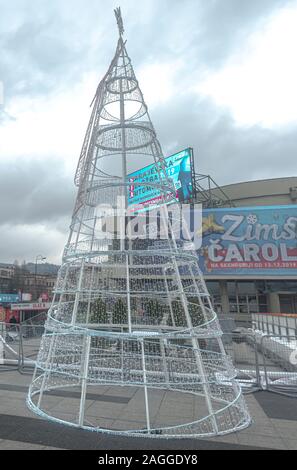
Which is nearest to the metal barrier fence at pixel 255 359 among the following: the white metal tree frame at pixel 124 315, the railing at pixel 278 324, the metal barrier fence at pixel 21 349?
the metal barrier fence at pixel 21 349

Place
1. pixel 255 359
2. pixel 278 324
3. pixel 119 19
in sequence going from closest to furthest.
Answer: pixel 119 19 → pixel 255 359 → pixel 278 324

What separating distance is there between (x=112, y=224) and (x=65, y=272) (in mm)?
1414

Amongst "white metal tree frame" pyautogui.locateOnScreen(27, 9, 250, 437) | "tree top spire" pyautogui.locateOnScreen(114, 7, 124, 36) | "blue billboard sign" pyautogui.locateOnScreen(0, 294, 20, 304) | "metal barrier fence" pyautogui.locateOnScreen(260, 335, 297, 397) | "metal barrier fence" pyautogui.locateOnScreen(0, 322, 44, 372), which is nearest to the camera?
"white metal tree frame" pyautogui.locateOnScreen(27, 9, 250, 437)

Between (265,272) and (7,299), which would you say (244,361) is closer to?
(265,272)

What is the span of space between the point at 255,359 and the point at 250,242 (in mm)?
19150

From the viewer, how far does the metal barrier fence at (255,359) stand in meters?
7.54

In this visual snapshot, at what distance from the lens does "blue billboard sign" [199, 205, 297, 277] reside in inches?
998

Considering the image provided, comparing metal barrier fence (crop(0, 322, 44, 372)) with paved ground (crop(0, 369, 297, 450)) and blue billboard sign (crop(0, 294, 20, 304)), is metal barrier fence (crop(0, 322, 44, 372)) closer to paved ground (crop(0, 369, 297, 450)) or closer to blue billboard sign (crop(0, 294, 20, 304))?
paved ground (crop(0, 369, 297, 450))

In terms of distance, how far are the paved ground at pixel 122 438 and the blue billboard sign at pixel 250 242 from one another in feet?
66.3

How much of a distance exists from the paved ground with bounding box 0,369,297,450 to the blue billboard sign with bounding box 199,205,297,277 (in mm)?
20215

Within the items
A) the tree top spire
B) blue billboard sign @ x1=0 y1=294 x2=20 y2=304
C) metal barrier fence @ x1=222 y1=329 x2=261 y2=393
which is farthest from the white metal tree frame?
blue billboard sign @ x1=0 y1=294 x2=20 y2=304

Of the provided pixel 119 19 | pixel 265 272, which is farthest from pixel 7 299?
pixel 119 19

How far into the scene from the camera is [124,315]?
783cm

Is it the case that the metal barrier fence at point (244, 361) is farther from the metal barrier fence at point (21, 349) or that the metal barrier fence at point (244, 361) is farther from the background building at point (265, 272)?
the background building at point (265, 272)
